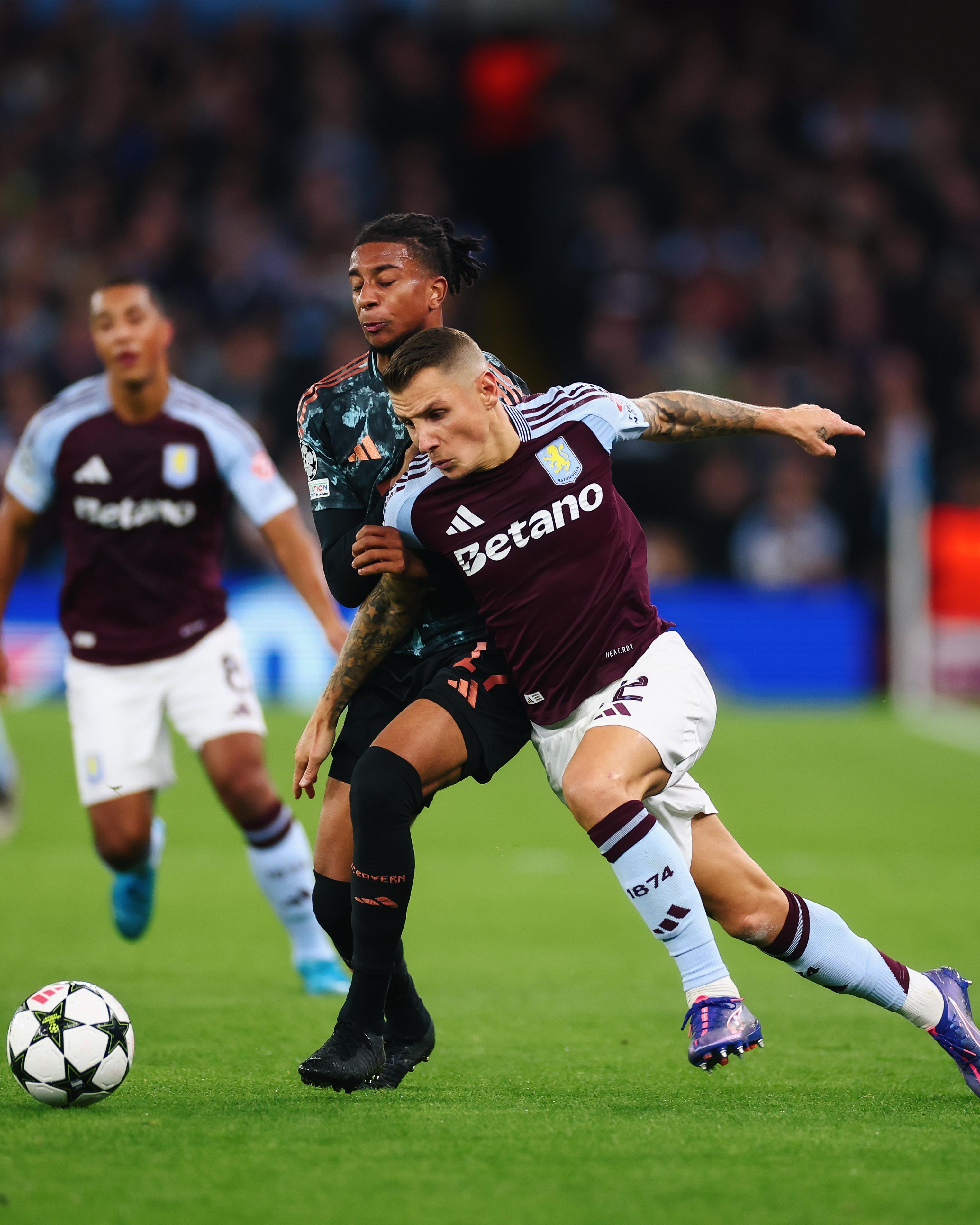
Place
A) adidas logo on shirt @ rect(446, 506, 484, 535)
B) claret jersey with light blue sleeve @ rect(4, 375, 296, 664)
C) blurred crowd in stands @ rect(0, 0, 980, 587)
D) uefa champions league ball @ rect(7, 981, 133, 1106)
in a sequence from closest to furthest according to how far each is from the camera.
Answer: uefa champions league ball @ rect(7, 981, 133, 1106) < adidas logo on shirt @ rect(446, 506, 484, 535) < claret jersey with light blue sleeve @ rect(4, 375, 296, 664) < blurred crowd in stands @ rect(0, 0, 980, 587)

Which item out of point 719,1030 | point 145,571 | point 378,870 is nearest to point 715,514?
point 145,571

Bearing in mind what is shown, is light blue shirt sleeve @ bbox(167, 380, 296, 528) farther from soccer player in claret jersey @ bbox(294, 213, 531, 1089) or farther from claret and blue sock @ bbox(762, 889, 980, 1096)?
claret and blue sock @ bbox(762, 889, 980, 1096)

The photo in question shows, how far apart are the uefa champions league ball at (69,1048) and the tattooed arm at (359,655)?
2.49ft

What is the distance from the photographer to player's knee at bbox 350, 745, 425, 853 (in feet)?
13.6

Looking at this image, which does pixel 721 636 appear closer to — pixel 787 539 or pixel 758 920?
pixel 787 539

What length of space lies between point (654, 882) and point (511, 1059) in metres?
1.17

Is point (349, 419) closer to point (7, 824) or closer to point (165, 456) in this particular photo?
point (165, 456)

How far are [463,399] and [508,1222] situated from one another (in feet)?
6.56

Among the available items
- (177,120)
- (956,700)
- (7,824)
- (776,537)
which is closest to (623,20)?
(177,120)

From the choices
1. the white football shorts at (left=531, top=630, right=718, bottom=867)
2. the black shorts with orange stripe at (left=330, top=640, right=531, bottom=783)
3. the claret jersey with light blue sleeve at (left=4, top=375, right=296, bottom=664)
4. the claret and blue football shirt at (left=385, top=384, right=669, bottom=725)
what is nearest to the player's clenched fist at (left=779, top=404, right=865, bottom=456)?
the claret and blue football shirt at (left=385, top=384, right=669, bottom=725)

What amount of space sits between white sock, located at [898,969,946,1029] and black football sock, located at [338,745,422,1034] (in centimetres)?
133

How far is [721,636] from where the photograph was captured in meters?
14.7

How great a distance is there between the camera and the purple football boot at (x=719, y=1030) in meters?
3.80

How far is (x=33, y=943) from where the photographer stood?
707 cm
